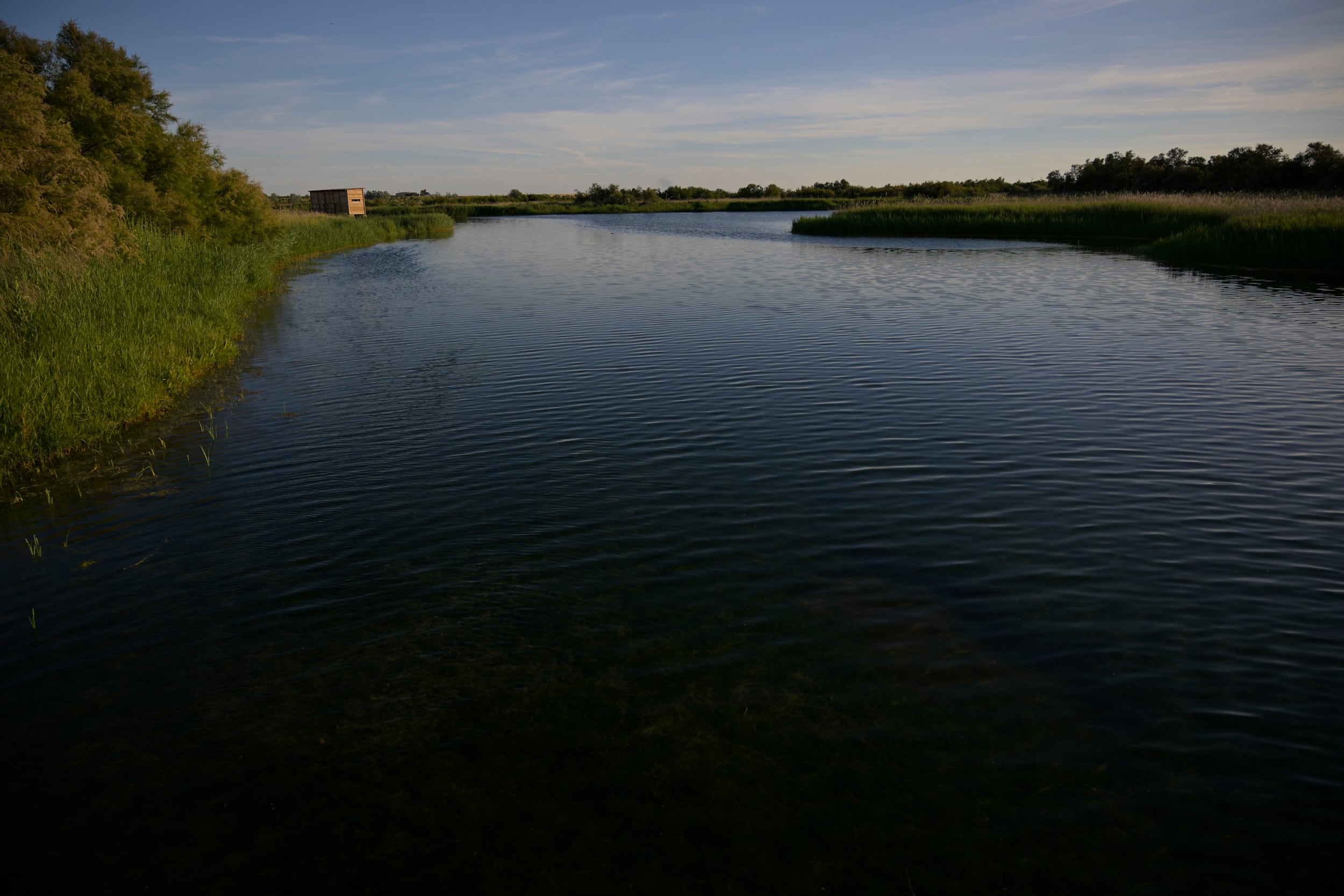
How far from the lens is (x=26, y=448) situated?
9.86 m

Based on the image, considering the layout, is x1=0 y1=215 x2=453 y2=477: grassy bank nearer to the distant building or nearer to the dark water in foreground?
the dark water in foreground

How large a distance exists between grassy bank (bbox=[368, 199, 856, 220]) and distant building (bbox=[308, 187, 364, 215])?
2.08m

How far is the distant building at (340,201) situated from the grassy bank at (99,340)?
249ft

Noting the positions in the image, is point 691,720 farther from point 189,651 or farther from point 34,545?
point 34,545

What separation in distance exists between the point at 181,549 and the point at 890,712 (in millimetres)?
6951

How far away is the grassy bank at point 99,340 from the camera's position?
1020cm

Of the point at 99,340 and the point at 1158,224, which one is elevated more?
the point at 1158,224

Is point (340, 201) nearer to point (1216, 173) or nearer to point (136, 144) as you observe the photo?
point (136, 144)

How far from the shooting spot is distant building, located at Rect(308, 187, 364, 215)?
91.0 metres

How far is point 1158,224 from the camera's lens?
3903 cm

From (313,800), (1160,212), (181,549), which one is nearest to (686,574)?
(313,800)

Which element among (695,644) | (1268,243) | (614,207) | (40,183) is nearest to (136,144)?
(40,183)

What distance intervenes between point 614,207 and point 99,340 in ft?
356

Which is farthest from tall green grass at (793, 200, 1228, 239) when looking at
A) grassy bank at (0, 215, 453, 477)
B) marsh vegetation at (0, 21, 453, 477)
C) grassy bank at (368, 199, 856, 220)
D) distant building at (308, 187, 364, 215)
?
distant building at (308, 187, 364, 215)
